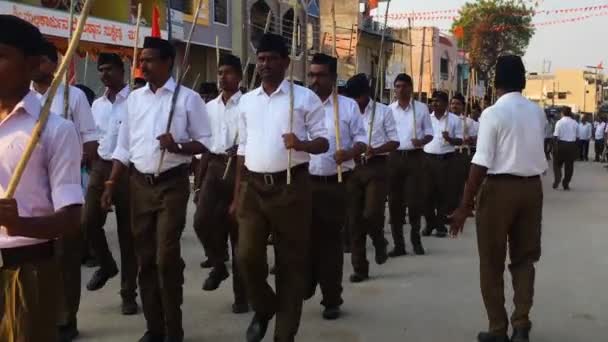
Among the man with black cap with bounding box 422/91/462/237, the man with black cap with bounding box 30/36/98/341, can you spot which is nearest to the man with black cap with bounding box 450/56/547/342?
the man with black cap with bounding box 30/36/98/341

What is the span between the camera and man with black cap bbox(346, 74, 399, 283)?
268 inches

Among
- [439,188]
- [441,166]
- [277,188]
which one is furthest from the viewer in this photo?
[441,166]

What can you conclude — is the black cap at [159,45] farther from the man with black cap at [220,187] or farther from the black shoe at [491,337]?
the black shoe at [491,337]

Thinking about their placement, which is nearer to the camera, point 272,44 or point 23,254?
point 23,254

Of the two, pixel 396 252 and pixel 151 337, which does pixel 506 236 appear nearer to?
pixel 151 337

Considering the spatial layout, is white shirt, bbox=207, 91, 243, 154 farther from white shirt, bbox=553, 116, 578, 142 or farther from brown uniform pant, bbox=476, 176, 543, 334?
white shirt, bbox=553, 116, 578, 142

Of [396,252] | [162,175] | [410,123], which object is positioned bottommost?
[396,252]

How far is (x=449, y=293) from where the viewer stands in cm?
636

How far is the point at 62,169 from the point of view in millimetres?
2607

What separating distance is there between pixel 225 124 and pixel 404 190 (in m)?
2.51

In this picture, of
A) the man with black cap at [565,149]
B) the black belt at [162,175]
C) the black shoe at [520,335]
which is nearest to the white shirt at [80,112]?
the black belt at [162,175]

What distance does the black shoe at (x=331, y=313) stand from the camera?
555 cm

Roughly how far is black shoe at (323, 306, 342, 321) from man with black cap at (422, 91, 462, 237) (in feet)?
13.2

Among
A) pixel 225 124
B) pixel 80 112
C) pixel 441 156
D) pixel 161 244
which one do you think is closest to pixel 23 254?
pixel 161 244
